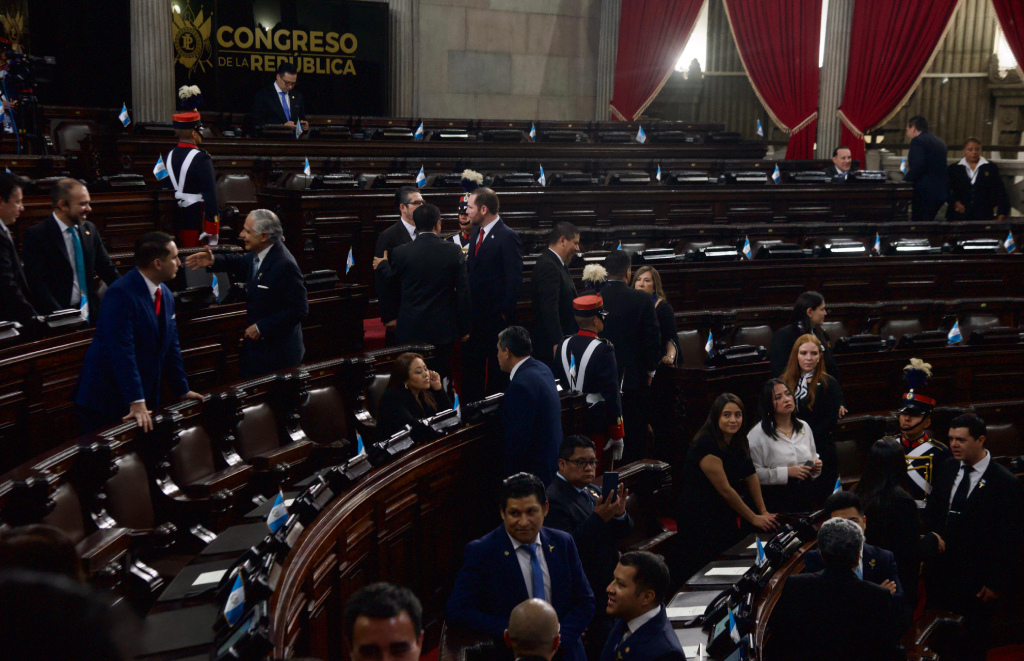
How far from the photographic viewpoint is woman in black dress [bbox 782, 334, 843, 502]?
190 inches

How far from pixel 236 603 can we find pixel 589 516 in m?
1.56

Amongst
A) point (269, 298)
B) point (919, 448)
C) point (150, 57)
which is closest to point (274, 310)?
point (269, 298)

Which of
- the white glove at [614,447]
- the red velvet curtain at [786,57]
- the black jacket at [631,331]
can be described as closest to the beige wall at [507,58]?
the red velvet curtain at [786,57]

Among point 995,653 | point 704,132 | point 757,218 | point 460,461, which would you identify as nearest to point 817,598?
point 460,461

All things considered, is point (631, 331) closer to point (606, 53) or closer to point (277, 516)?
point (277, 516)

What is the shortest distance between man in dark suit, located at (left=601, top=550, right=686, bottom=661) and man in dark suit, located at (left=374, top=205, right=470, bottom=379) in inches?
90.3

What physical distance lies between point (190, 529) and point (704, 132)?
9058 mm

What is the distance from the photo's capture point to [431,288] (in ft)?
15.9

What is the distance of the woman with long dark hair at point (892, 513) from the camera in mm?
4152

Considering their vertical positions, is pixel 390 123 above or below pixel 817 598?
above

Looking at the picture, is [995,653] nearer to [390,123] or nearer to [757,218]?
[757,218]

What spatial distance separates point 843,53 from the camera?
35.7 feet

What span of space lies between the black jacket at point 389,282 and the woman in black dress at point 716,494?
6.25ft

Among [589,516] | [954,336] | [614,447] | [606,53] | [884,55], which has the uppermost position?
[606,53]
